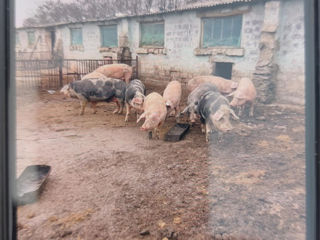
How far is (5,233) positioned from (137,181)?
0.95m

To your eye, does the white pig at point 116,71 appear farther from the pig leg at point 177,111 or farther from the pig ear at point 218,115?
the pig ear at point 218,115

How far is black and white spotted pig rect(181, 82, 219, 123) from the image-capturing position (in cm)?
231

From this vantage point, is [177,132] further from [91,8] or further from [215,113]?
[91,8]

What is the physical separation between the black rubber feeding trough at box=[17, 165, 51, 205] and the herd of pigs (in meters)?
0.92

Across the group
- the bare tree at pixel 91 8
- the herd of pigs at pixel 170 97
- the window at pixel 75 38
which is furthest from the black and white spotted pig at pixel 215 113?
the window at pixel 75 38

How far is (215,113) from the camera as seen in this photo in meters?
2.54

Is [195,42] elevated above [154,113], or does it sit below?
above

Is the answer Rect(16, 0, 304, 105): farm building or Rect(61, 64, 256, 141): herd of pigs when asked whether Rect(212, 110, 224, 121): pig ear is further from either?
Rect(16, 0, 304, 105): farm building

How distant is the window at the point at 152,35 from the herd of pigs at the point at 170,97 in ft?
1.05

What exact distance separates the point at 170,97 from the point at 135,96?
65 cm

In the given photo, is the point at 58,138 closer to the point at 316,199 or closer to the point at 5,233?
the point at 5,233

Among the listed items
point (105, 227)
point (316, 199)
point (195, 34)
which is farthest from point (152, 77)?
point (316, 199)

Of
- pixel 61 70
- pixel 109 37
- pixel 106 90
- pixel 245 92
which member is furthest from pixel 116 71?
pixel 245 92

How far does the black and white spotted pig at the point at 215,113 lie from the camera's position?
7.71 feet
